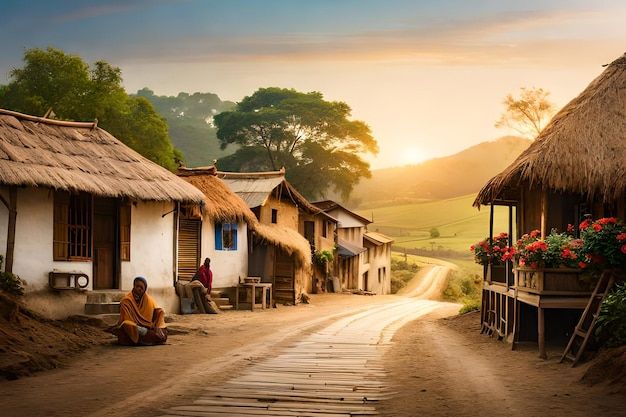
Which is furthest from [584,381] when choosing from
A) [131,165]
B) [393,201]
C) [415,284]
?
[393,201]

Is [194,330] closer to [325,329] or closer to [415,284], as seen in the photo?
[325,329]

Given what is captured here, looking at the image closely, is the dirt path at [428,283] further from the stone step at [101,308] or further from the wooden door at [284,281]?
the stone step at [101,308]

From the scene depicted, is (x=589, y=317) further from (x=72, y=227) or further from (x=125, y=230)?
(x=125, y=230)

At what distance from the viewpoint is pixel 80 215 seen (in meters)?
19.6

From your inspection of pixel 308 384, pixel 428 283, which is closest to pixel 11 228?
pixel 308 384

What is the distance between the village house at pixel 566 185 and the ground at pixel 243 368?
944 millimetres

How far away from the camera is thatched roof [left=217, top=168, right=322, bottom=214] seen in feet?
107

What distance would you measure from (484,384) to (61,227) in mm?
11263

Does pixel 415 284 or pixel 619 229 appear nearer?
pixel 619 229

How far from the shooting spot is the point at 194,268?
26.4m

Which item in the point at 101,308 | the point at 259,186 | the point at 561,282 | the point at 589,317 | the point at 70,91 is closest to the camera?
the point at 589,317

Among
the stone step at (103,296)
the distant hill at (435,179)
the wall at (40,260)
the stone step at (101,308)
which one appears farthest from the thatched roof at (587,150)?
the distant hill at (435,179)

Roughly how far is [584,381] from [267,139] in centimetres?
4698

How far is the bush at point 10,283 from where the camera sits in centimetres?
1686
